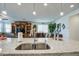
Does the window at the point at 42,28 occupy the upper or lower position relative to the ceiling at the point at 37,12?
lower

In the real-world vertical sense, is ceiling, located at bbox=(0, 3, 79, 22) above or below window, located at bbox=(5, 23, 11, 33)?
above

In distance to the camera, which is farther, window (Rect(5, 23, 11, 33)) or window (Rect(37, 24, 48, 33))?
window (Rect(37, 24, 48, 33))

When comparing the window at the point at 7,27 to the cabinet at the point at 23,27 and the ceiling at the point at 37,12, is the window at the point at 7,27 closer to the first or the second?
the cabinet at the point at 23,27

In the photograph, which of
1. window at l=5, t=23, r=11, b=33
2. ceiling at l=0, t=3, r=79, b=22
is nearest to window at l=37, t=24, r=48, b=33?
ceiling at l=0, t=3, r=79, b=22

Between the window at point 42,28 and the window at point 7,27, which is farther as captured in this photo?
the window at point 42,28

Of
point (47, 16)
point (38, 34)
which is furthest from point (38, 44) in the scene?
point (47, 16)

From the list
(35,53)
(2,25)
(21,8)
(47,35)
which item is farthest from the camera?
(47,35)

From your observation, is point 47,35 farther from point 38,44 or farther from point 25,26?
point 25,26

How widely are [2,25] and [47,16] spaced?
882mm

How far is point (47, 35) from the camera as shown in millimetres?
2357

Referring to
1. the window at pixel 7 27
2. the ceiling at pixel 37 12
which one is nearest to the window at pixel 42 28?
the ceiling at pixel 37 12

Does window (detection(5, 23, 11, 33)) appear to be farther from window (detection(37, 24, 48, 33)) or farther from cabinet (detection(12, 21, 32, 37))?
window (detection(37, 24, 48, 33))

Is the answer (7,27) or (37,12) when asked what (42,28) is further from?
(7,27)

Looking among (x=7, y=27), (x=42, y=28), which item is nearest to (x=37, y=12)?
(x=42, y=28)
